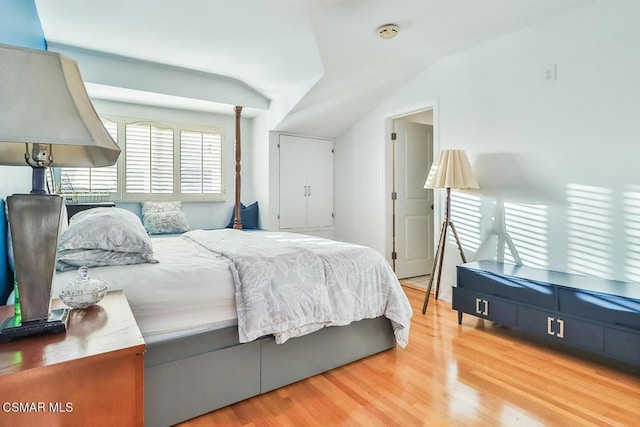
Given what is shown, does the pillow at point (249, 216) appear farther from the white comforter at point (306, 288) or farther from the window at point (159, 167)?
the white comforter at point (306, 288)

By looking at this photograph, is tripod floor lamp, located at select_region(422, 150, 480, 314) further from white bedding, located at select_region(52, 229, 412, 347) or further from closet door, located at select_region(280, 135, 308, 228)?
closet door, located at select_region(280, 135, 308, 228)

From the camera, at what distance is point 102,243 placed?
172 cm

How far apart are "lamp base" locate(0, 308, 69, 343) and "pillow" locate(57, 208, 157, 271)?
0.63 m

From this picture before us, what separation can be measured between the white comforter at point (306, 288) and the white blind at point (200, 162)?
7.70ft

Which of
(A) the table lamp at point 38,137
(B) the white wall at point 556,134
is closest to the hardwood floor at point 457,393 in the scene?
(B) the white wall at point 556,134

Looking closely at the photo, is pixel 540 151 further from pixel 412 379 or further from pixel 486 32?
pixel 412 379

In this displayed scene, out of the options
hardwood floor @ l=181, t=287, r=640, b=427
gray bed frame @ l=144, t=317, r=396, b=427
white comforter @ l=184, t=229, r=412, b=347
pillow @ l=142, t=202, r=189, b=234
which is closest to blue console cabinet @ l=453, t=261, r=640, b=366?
hardwood floor @ l=181, t=287, r=640, b=427

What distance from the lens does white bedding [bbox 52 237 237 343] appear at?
1.56 m

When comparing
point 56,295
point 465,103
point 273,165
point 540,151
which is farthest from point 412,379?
point 273,165

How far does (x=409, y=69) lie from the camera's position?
3.72m

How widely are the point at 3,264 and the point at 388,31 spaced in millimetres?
2935

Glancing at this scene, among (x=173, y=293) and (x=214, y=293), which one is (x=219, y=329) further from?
(x=173, y=293)

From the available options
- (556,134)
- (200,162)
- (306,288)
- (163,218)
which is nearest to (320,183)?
(200,162)

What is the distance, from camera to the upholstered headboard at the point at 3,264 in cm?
154
